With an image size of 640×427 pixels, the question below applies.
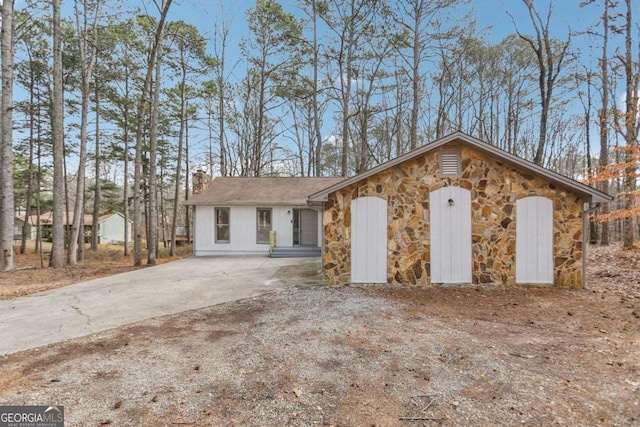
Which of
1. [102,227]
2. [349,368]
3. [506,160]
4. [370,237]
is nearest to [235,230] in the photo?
[370,237]

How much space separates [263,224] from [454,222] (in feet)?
27.6

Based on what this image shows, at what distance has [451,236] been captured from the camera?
7172 mm

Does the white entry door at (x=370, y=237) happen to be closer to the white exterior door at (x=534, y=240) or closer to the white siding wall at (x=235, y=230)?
the white exterior door at (x=534, y=240)

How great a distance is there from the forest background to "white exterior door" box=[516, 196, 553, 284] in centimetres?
400

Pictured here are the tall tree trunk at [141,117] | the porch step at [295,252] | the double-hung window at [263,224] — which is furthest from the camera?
the double-hung window at [263,224]

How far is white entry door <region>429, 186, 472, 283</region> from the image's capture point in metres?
7.16

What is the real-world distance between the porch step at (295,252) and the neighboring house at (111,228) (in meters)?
25.2

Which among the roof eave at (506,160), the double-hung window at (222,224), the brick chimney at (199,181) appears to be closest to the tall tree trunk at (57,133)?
the double-hung window at (222,224)

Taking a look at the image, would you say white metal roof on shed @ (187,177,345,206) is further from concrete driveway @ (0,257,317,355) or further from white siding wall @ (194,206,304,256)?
concrete driveway @ (0,257,317,355)

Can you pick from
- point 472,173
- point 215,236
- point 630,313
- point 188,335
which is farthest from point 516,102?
A: point 188,335

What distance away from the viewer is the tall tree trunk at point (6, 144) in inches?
365

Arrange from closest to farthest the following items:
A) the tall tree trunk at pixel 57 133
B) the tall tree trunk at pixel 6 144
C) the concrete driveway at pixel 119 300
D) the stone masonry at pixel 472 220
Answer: the concrete driveway at pixel 119 300, the stone masonry at pixel 472 220, the tall tree trunk at pixel 6 144, the tall tree trunk at pixel 57 133

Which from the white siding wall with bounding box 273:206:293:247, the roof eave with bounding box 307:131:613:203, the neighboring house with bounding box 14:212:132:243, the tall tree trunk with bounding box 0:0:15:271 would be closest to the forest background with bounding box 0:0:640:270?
the tall tree trunk with bounding box 0:0:15:271

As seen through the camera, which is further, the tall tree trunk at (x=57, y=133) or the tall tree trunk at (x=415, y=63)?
the tall tree trunk at (x=415, y=63)
